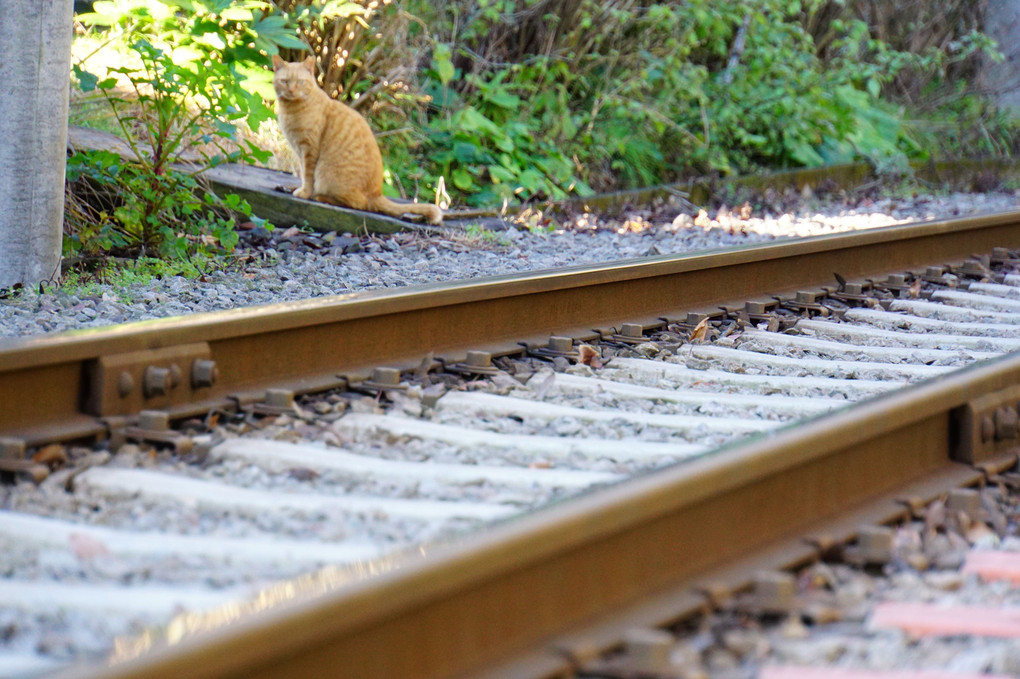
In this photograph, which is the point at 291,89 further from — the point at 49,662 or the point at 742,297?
the point at 49,662

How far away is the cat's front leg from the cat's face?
0.34 metres

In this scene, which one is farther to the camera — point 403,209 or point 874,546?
point 403,209

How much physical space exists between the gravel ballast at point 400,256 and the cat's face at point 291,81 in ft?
2.58

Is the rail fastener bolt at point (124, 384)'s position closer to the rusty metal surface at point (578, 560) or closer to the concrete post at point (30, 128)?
the rusty metal surface at point (578, 560)

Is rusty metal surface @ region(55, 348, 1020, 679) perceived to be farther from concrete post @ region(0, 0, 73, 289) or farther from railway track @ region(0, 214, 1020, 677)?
concrete post @ region(0, 0, 73, 289)

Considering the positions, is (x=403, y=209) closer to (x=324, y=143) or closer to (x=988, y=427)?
(x=324, y=143)

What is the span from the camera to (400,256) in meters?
5.66

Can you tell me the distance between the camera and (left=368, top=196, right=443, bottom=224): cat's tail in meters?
6.43

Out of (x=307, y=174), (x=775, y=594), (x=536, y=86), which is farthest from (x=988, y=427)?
(x=536, y=86)

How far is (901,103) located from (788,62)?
486 centimetres

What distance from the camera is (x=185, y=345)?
2832 mm

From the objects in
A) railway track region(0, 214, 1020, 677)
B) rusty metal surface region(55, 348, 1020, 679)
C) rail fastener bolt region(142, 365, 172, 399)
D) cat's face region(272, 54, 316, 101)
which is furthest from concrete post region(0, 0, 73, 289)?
rusty metal surface region(55, 348, 1020, 679)

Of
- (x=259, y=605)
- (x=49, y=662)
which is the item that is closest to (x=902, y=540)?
(x=259, y=605)

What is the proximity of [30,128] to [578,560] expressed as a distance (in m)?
3.54
